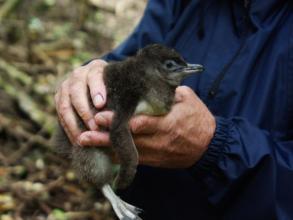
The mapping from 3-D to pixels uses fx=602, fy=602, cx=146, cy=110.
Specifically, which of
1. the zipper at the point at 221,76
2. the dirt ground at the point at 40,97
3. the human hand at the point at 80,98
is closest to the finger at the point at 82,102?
the human hand at the point at 80,98

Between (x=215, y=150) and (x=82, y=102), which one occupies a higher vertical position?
(x=82, y=102)

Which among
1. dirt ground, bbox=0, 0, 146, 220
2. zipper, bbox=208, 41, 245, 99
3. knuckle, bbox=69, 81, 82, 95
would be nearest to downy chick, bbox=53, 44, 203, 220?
knuckle, bbox=69, 81, 82, 95

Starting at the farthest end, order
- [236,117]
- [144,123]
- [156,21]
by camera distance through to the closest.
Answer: [156,21] → [236,117] → [144,123]

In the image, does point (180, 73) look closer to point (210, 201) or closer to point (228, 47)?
point (228, 47)

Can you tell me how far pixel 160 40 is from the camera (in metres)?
2.86

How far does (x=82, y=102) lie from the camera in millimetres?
2371

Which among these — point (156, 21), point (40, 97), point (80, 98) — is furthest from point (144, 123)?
point (40, 97)

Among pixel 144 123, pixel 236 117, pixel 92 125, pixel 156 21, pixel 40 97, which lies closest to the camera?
pixel 144 123

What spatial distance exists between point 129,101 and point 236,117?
0.47 meters

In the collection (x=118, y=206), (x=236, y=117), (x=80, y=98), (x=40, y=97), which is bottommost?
(x=40, y=97)

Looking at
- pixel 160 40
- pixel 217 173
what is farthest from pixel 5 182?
pixel 217 173

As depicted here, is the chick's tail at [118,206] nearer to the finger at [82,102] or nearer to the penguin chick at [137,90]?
the penguin chick at [137,90]

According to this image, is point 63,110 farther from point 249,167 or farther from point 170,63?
point 249,167

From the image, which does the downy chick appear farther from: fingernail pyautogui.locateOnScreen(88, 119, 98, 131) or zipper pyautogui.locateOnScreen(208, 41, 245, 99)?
zipper pyautogui.locateOnScreen(208, 41, 245, 99)
